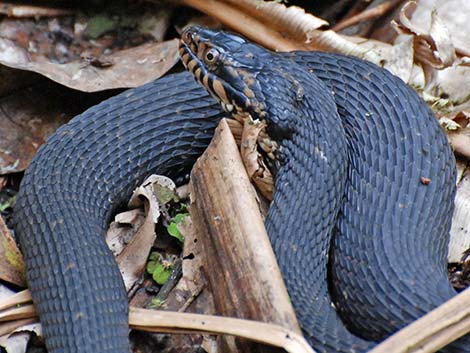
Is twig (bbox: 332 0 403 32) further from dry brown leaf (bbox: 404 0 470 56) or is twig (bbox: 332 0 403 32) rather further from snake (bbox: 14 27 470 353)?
snake (bbox: 14 27 470 353)

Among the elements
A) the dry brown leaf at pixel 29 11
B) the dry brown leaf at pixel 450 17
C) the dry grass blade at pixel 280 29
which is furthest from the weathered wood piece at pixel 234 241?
the dry brown leaf at pixel 29 11

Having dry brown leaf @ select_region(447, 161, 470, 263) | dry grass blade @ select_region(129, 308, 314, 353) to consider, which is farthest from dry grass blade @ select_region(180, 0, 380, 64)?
dry grass blade @ select_region(129, 308, 314, 353)

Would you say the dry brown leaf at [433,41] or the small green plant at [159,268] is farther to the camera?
the dry brown leaf at [433,41]

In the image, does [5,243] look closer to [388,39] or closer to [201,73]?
[201,73]

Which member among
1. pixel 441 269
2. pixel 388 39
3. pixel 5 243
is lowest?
pixel 441 269

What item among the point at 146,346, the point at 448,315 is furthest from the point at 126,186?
the point at 448,315

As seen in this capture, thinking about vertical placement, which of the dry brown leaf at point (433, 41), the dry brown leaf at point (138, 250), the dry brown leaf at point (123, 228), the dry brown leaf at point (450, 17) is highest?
the dry brown leaf at point (450, 17)

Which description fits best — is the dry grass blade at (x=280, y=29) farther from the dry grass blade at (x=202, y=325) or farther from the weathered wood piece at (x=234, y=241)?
the dry grass blade at (x=202, y=325)
